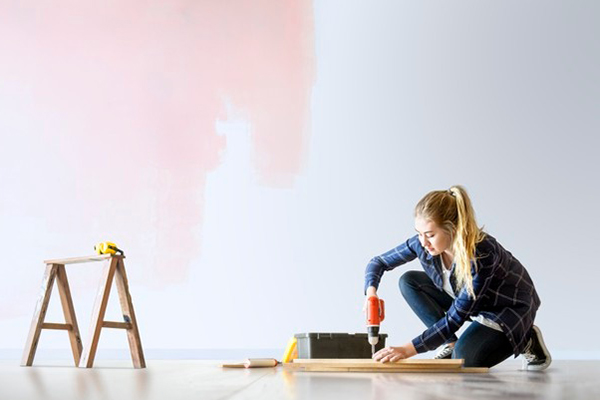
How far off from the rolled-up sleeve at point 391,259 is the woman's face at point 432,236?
26 cm

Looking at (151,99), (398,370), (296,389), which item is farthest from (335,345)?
(151,99)

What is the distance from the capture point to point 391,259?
3.13m

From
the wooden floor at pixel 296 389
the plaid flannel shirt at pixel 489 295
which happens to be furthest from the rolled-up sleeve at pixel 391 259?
the wooden floor at pixel 296 389

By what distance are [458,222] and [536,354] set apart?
2.59ft

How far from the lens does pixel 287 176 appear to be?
19.5 feet

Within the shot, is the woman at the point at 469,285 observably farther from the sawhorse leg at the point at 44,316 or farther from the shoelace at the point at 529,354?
the sawhorse leg at the point at 44,316

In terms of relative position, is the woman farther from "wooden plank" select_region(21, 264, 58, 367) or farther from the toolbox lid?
"wooden plank" select_region(21, 264, 58, 367)

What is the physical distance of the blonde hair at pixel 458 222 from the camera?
2.62 m

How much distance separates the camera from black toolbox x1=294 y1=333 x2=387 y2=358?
9.70 feet

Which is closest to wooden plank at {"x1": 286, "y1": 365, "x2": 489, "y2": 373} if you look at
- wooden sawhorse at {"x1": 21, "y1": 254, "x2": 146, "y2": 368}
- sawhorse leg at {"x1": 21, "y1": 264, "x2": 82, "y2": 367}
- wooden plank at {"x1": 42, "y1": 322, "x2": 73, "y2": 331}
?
wooden sawhorse at {"x1": 21, "y1": 254, "x2": 146, "y2": 368}

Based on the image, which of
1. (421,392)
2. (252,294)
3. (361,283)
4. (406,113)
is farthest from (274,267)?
(421,392)

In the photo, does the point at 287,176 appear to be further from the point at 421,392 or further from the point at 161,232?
the point at 421,392

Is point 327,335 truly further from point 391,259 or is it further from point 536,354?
point 536,354

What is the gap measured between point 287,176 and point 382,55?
1285 mm
